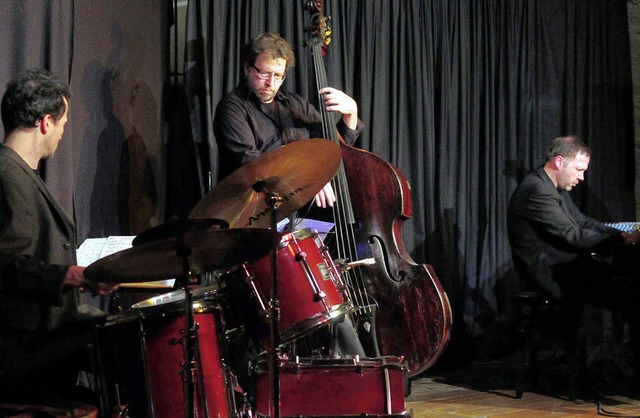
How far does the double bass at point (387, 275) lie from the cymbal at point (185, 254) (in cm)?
124

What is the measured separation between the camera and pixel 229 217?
9.43 ft

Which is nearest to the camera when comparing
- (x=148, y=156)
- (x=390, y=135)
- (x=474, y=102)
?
(x=148, y=156)

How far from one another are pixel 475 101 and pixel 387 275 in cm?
251

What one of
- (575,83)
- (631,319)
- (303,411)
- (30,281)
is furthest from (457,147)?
(30,281)

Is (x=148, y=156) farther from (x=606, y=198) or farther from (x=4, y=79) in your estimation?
(x=606, y=198)

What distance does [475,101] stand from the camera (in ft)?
19.4

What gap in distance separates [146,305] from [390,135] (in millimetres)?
3022

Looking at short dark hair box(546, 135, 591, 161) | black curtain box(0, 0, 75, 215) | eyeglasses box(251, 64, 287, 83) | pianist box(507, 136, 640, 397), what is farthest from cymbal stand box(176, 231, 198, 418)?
short dark hair box(546, 135, 591, 161)

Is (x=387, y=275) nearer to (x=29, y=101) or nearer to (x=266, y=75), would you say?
(x=266, y=75)

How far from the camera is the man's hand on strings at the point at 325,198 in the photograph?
3795mm

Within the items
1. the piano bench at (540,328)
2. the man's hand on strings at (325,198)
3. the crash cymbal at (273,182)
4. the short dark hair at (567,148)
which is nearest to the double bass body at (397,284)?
the man's hand on strings at (325,198)

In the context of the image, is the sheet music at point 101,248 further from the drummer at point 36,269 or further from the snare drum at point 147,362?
the snare drum at point 147,362

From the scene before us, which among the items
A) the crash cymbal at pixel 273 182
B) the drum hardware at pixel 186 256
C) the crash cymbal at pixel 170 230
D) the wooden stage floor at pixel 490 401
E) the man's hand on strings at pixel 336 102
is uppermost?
the man's hand on strings at pixel 336 102

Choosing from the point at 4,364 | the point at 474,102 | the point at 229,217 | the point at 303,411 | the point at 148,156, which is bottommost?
the point at 303,411
